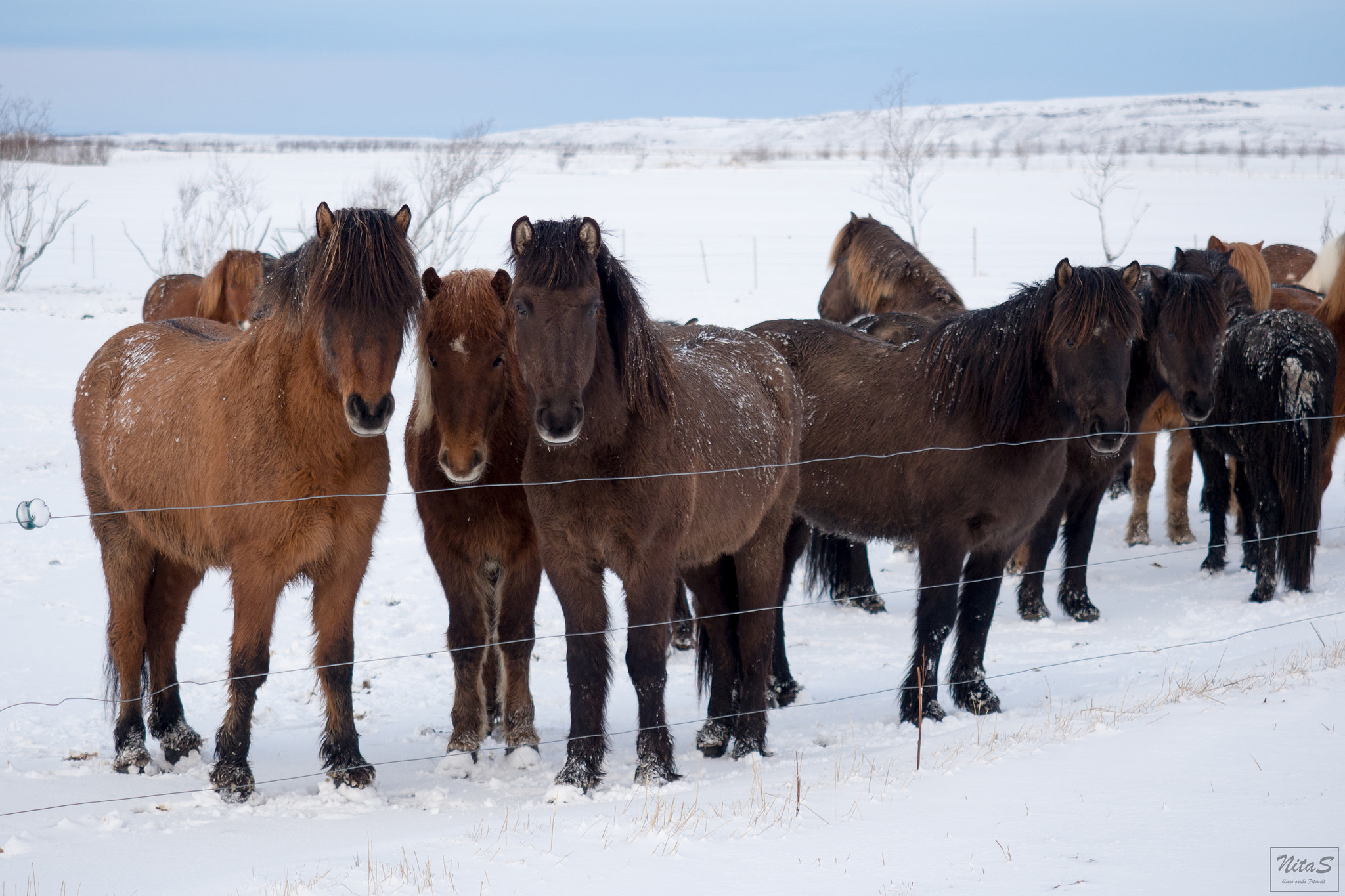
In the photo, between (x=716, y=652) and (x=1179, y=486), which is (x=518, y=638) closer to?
(x=716, y=652)

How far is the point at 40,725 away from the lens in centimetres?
542

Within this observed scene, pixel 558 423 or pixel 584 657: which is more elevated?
pixel 558 423

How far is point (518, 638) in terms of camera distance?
16.3 ft

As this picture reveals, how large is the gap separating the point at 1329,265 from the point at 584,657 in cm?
830

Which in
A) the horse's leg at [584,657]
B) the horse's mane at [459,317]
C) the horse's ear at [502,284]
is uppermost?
the horse's ear at [502,284]

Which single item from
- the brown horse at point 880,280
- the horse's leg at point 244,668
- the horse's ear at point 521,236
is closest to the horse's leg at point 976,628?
the horse's ear at point 521,236

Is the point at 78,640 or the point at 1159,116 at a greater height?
the point at 1159,116

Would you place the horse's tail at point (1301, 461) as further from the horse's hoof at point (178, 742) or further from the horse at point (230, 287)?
the horse at point (230, 287)

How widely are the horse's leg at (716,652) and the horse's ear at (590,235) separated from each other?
1608mm

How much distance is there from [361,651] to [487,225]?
2930cm

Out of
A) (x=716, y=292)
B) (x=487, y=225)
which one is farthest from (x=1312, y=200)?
(x=487, y=225)

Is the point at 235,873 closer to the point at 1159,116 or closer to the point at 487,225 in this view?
the point at 487,225

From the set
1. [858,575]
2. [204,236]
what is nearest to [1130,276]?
[858,575]

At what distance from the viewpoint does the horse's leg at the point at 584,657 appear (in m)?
4.22
